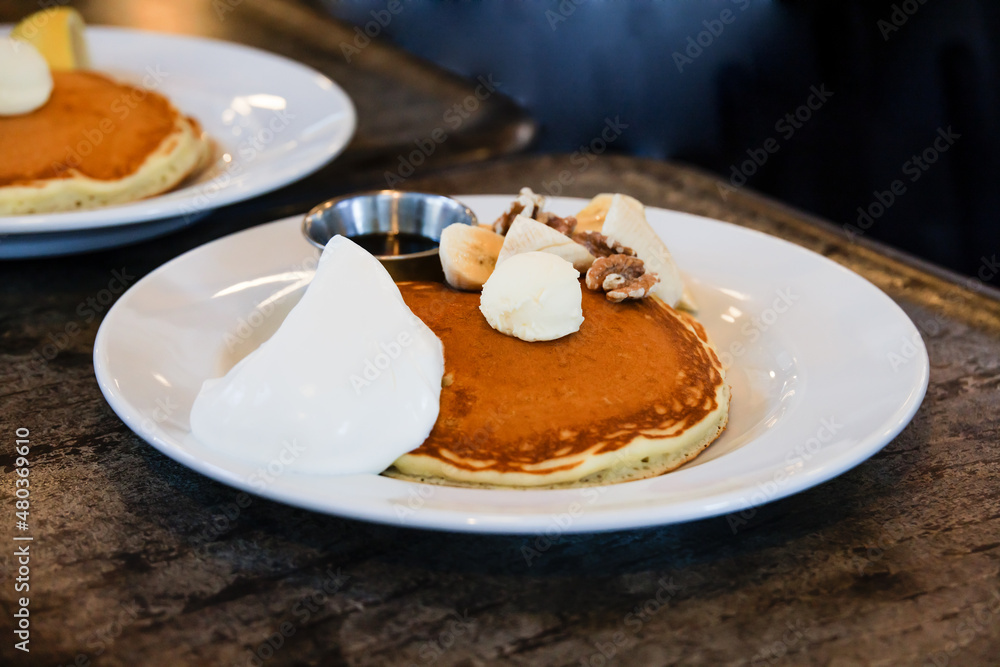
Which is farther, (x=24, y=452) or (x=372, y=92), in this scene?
(x=372, y=92)

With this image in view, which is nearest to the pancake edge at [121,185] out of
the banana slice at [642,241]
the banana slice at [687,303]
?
the banana slice at [642,241]

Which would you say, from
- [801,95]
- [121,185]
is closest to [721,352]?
[121,185]

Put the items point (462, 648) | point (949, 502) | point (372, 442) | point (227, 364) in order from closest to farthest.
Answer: point (462, 648), point (372, 442), point (949, 502), point (227, 364)

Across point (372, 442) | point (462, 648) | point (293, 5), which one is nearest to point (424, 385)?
point (372, 442)

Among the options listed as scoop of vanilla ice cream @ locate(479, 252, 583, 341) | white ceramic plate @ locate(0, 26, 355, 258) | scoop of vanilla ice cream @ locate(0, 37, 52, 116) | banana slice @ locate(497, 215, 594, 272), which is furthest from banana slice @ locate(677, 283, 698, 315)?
scoop of vanilla ice cream @ locate(0, 37, 52, 116)

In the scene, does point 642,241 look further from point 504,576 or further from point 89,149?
point 89,149

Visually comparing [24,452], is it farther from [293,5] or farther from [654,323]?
[293,5]

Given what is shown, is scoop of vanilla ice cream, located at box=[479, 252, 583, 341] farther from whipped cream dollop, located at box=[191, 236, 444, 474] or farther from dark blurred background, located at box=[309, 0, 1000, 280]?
dark blurred background, located at box=[309, 0, 1000, 280]
